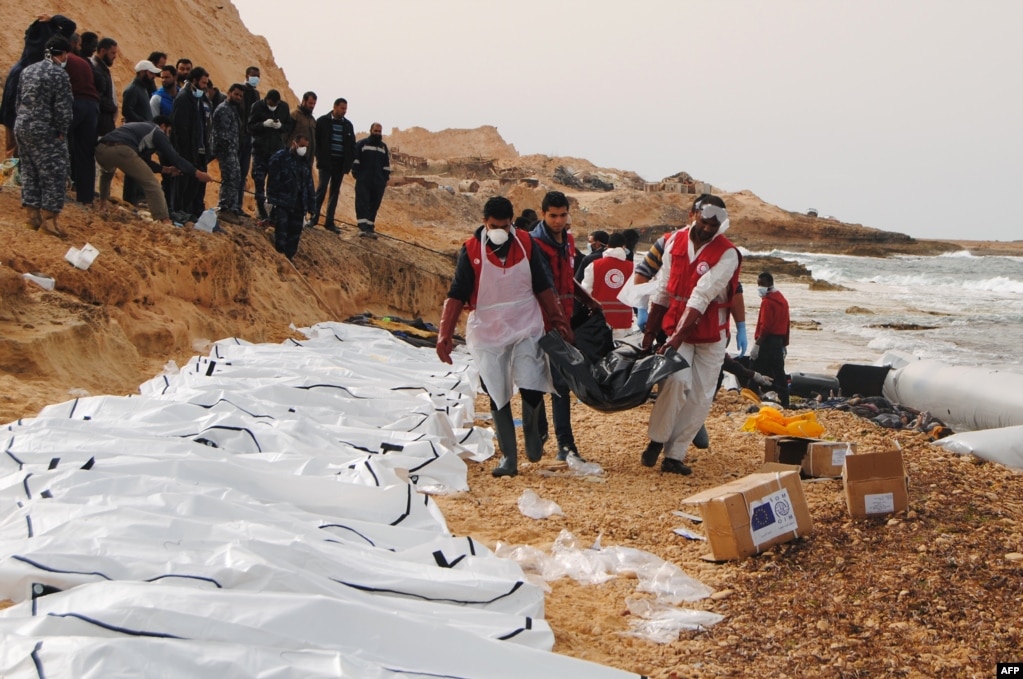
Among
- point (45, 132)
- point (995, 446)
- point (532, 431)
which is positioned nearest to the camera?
point (532, 431)

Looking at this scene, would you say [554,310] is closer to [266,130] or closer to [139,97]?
[139,97]

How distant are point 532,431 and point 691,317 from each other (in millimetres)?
1229

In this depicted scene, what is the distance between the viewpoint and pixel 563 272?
623cm

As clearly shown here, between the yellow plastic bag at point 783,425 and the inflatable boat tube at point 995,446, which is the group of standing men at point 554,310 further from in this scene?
the inflatable boat tube at point 995,446

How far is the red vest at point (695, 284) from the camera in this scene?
5863mm

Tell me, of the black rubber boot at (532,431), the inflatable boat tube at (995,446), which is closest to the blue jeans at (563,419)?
the black rubber boot at (532,431)

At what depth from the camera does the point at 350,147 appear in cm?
1406

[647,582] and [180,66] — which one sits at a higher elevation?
[180,66]

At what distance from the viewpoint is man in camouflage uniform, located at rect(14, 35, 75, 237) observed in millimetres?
7949

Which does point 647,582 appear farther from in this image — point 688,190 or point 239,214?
point 688,190

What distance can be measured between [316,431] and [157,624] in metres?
3.19

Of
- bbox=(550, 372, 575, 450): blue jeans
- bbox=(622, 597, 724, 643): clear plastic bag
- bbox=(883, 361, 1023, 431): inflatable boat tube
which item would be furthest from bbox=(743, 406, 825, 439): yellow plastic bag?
bbox=(622, 597, 724, 643): clear plastic bag

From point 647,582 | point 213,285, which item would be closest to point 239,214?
point 213,285

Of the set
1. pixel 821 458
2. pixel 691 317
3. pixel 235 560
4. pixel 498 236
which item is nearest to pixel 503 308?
pixel 498 236
